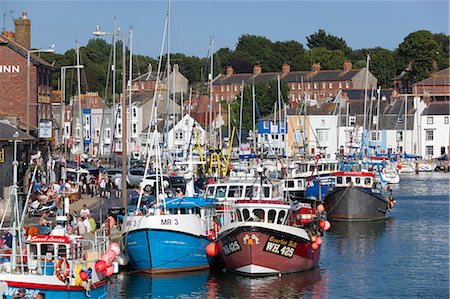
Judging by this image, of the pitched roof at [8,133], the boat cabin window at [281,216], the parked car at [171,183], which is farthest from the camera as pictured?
the parked car at [171,183]

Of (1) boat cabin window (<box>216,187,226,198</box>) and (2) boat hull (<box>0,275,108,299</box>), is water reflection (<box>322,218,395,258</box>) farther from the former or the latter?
(2) boat hull (<box>0,275,108,299</box>)

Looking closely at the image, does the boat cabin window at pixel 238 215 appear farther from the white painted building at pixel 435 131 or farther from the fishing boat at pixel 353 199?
the white painted building at pixel 435 131

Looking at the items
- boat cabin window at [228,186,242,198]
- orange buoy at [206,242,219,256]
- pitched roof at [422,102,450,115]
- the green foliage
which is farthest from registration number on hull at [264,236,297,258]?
the green foliage

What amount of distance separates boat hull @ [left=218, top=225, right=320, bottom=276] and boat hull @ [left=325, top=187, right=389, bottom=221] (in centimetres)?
2343

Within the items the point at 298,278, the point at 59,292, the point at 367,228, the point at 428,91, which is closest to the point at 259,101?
the point at 428,91

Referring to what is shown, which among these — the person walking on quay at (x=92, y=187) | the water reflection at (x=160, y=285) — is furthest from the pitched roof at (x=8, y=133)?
the water reflection at (x=160, y=285)

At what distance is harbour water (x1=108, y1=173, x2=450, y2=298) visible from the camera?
131 ft

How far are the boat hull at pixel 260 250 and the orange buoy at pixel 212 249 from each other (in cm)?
18

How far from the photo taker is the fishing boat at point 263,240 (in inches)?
1624

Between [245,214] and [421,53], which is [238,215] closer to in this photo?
[245,214]

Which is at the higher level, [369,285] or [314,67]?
[314,67]

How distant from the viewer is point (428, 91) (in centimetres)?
16162

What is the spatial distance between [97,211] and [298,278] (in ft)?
48.2

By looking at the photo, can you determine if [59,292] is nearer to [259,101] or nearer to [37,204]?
[37,204]
